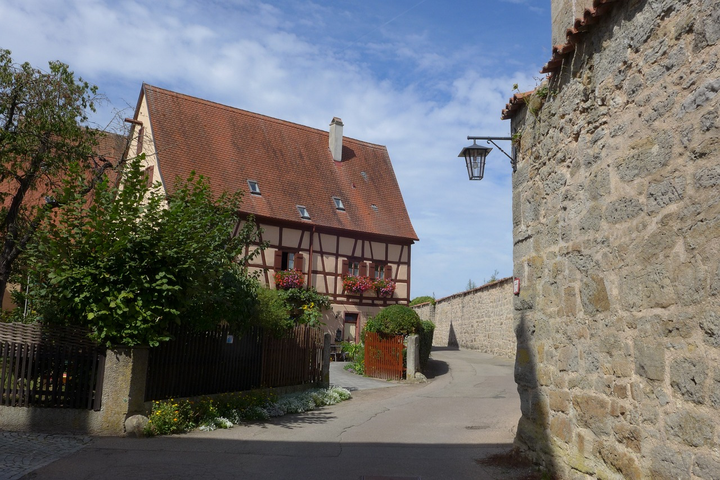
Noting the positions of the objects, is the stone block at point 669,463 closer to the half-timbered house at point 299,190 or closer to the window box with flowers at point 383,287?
the half-timbered house at point 299,190

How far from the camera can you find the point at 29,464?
670cm

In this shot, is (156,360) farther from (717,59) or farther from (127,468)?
(717,59)

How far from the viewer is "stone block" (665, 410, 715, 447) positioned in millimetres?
3707

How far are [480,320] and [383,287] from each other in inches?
172

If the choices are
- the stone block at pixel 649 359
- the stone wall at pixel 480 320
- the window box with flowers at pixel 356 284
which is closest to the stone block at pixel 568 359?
the stone block at pixel 649 359

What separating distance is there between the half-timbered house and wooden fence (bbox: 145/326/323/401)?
8917 mm

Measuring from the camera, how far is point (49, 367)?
8.52 meters

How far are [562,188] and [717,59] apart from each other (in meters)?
2.12

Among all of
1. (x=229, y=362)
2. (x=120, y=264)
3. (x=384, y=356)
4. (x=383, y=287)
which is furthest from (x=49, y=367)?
(x=383, y=287)

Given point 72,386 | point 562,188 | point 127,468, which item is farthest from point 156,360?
point 562,188

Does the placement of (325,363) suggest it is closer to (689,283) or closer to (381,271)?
(689,283)

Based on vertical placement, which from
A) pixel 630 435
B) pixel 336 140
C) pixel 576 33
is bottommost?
pixel 630 435

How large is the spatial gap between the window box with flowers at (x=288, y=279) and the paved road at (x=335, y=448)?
1037cm

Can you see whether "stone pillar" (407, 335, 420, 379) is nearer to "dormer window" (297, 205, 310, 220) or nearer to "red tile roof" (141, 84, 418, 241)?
"red tile roof" (141, 84, 418, 241)
